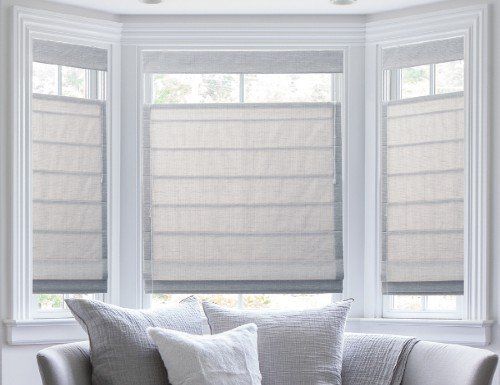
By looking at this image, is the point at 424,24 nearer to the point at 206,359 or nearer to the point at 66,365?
the point at 206,359

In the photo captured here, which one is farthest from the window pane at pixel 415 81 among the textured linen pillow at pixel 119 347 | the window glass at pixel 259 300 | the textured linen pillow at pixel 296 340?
the textured linen pillow at pixel 119 347

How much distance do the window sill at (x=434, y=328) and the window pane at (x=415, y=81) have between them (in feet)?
4.13

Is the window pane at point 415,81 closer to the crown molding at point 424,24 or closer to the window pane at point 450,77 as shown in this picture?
the window pane at point 450,77

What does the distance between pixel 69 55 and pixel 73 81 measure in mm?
161

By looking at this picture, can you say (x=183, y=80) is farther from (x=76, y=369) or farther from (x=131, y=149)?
(x=76, y=369)

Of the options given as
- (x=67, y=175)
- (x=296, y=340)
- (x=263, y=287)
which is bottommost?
(x=296, y=340)

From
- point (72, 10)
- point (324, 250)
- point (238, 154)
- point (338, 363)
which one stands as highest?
point (72, 10)

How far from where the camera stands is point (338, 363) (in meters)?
3.91

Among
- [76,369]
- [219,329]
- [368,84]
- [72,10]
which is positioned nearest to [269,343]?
[219,329]

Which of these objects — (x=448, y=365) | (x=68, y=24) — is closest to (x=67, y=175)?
(x=68, y=24)

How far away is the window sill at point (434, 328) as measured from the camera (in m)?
4.46

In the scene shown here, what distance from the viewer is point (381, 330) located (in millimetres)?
4773

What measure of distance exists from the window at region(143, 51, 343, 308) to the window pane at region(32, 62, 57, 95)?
1.71 feet

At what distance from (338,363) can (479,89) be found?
1.64 meters
